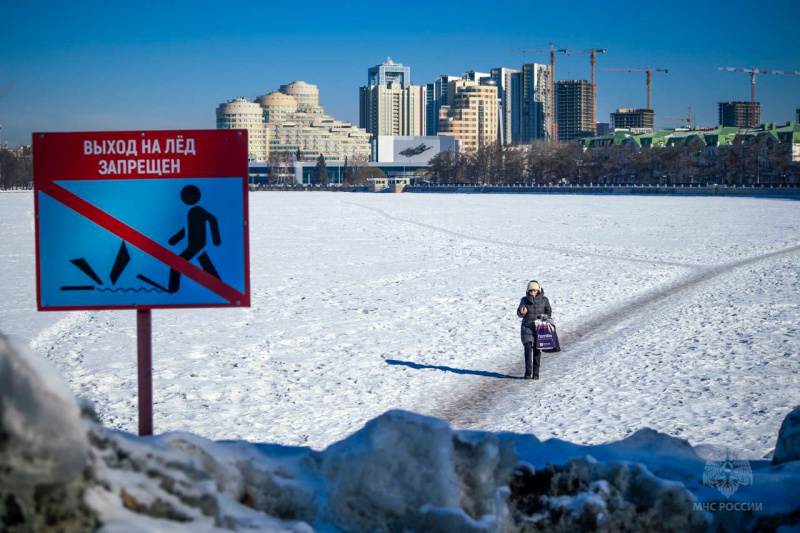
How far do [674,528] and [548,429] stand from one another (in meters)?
4.43

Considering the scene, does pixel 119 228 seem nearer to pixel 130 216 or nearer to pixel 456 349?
pixel 130 216

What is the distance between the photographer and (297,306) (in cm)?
1462

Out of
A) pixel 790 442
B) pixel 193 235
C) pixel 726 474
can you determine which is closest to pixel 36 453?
pixel 193 235

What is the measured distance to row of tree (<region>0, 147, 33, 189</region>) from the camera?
153375mm

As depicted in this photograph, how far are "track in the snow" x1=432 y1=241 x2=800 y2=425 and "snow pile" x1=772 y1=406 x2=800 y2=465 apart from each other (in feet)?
12.8

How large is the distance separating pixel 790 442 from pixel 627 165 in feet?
426

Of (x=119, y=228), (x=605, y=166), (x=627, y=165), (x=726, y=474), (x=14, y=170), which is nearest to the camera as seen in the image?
(x=119, y=228)

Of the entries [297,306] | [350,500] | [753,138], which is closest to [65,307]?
[350,500]

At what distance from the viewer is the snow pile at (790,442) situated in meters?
4.11

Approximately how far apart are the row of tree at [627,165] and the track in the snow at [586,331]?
95.3 m

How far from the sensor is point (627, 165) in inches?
5069

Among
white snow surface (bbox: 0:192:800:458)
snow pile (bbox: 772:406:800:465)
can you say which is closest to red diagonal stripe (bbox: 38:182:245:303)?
snow pile (bbox: 772:406:800:465)

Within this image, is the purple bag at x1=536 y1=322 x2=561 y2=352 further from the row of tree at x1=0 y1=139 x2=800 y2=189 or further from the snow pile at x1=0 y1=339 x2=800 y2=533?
the row of tree at x1=0 y1=139 x2=800 y2=189

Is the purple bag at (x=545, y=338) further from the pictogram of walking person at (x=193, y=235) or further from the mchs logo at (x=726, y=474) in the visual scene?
the pictogram of walking person at (x=193, y=235)
